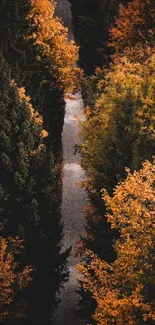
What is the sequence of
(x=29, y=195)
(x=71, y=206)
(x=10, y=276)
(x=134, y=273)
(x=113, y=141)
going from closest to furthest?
1. (x=134, y=273)
2. (x=10, y=276)
3. (x=29, y=195)
4. (x=113, y=141)
5. (x=71, y=206)

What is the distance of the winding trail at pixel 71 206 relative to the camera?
26.9 meters

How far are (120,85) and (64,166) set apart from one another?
13.3 m

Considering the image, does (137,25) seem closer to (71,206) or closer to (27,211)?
(71,206)

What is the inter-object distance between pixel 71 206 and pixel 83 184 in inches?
276

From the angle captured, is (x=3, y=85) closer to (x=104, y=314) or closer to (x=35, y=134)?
(x=35, y=134)

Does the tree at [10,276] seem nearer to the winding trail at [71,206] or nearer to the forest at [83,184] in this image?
the forest at [83,184]

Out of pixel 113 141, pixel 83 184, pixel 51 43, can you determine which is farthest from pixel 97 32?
pixel 113 141

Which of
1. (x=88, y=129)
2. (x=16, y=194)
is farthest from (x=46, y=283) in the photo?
(x=88, y=129)

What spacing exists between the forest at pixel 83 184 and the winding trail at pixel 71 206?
1.17 metres

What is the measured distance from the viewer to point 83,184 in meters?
27.5

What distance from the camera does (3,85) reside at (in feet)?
72.2

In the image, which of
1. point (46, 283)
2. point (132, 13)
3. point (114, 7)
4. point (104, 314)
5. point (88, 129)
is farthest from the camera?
point (114, 7)

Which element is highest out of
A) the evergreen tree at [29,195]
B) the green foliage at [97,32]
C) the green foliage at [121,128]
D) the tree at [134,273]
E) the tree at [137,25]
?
the green foliage at [97,32]

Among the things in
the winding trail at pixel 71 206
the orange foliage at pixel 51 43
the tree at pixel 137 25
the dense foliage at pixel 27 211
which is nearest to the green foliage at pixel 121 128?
the winding trail at pixel 71 206
